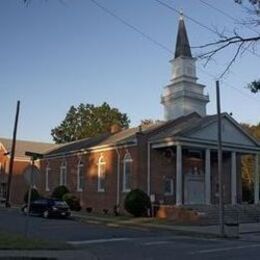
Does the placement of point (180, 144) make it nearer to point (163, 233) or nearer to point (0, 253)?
point (163, 233)

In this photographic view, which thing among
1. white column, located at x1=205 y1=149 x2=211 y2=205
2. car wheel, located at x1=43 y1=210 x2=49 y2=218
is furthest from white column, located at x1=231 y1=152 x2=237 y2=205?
car wheel, located at x1=43 y1=210 x2=49 y2=218

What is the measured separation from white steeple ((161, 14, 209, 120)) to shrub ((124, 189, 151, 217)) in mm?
14464

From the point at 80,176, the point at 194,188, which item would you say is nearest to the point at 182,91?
the point at 194,188

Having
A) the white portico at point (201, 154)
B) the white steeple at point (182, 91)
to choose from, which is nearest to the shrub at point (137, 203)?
the white portico at point (201, 154)

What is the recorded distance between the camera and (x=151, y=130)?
44.9m

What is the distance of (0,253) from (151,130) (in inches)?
1166

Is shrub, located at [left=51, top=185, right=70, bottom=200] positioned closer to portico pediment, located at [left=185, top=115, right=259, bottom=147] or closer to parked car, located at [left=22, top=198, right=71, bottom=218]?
parked car, located at [left=22, top=198, right=71, bottom=218]

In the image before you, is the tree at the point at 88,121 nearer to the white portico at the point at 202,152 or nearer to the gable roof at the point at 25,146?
the gable roof at the point at 25,146

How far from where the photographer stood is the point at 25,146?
75562mm

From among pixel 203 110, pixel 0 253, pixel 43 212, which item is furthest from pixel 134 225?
pixel 203 110

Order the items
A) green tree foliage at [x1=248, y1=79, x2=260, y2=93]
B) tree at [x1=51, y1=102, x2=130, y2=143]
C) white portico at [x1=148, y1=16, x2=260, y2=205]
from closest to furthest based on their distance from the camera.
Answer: green tree foliage at [x1=248, y1=79, x2=260, y2=93] < white portico at [x1=148, y1=16, x2=260, y2=205] < tree at [x1=51, y1=102, x2=130, y2=143]

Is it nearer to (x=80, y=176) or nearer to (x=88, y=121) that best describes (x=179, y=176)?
(x=80, y=176)

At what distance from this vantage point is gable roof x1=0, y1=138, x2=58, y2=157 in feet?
236

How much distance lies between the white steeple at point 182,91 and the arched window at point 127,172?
10838 mm
